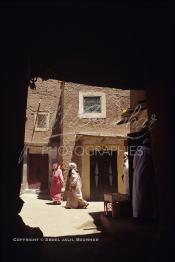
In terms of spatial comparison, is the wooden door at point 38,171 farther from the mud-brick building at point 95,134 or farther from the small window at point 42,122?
the mud-brick building at point 95,134

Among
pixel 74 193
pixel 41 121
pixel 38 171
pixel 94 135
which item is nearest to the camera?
pixel 74 193

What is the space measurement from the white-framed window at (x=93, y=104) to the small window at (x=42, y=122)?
195 inches

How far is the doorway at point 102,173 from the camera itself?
15.3 metres

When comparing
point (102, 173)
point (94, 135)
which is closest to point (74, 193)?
point (94, 135)

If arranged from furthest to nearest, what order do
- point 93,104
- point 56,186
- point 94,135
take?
point 93,104 → point 94,135 → point 56,186

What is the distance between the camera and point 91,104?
1594 cm

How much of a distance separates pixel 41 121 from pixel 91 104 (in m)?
5.35

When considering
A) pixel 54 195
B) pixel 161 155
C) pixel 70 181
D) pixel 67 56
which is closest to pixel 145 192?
pixel 161 155

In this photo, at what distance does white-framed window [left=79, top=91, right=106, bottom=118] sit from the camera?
15.9m

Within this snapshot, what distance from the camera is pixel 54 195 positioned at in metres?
13.4

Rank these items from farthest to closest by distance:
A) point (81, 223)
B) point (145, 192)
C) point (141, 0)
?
1. point (81, 223)
2. point (145, 192)
3. point (141, 0)

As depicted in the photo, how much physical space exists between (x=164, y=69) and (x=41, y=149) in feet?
55.5

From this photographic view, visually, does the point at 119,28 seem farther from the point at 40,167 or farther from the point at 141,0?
the point at 40,167

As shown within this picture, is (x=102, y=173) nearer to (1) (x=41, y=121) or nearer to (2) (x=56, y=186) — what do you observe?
(2) (x=56, y=186)
